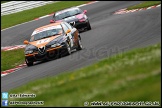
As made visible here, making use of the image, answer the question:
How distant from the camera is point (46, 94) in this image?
313 inches

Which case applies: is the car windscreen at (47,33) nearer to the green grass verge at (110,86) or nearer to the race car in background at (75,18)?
the race car in background at (75,18)

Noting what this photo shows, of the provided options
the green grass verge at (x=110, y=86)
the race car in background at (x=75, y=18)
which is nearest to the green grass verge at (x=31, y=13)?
the race car in background at (x=75, y=18)

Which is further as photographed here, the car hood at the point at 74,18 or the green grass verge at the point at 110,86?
the car hood at the point at 74,18

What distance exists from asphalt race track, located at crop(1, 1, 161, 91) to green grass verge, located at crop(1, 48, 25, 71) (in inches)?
61.4

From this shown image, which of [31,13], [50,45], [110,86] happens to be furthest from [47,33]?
[31,13]

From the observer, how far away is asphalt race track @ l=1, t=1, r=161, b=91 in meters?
14.6

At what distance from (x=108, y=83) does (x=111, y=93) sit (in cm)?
48

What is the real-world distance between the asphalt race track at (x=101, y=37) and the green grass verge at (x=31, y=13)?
6.04ft

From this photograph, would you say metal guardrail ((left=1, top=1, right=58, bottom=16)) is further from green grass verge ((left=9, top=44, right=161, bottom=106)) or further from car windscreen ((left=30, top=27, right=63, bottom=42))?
green grass verge ((left=9, top=44, right=161, bottom=106))

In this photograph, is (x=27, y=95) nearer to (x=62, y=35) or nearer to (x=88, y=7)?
(x=62, y=35)

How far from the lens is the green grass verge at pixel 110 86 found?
6336mm

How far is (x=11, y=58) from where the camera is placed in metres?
19.8

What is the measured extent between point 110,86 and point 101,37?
15097mm

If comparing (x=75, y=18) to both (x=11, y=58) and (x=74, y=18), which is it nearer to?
(x=74, y=18)
